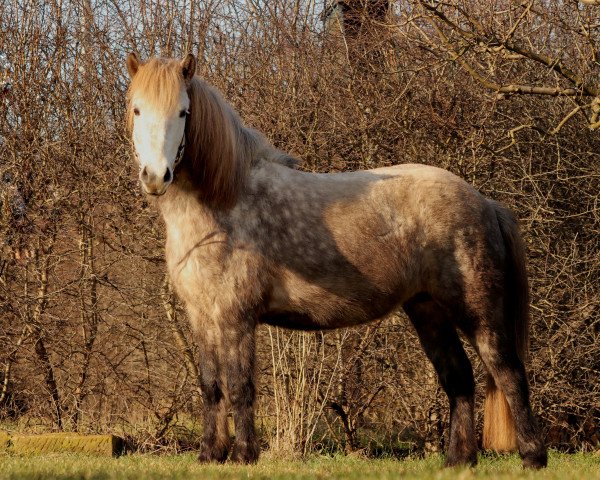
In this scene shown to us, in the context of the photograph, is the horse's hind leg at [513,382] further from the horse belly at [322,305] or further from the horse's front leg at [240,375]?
the horse's front leg at [240,375]

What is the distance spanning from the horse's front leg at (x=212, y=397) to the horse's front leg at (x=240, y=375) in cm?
14

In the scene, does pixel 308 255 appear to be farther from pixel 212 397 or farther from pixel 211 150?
pixel 212 397

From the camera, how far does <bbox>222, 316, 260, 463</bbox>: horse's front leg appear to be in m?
5.55

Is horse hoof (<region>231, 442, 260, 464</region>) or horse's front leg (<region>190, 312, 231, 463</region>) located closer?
horse hoof (<region>231, 442, 260, 464</region>)

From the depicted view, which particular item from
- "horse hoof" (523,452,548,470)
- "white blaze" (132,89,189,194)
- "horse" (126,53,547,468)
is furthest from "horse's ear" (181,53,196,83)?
"horse hoof" (523,452,548,470)

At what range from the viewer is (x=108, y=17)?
10102mm

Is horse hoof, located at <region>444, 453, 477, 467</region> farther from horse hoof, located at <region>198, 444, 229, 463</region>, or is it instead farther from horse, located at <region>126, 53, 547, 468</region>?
horse hoof, located at <region>198, 444, 229, 463</region>

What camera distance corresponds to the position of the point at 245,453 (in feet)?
18.0

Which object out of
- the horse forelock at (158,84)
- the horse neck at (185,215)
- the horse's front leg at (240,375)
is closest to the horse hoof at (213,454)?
the horse's front leg at (240,375)

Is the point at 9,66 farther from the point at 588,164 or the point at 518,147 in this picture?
the point at 588,164

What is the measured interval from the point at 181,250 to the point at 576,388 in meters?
4.99

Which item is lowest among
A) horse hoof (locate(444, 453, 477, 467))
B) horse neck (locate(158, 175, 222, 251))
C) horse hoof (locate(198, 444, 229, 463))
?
horse hoof (locate(444, 453, 477, 467))

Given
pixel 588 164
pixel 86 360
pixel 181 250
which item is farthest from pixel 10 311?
pixel 588 164

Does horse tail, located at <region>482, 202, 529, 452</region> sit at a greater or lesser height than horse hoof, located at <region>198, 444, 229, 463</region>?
greater
